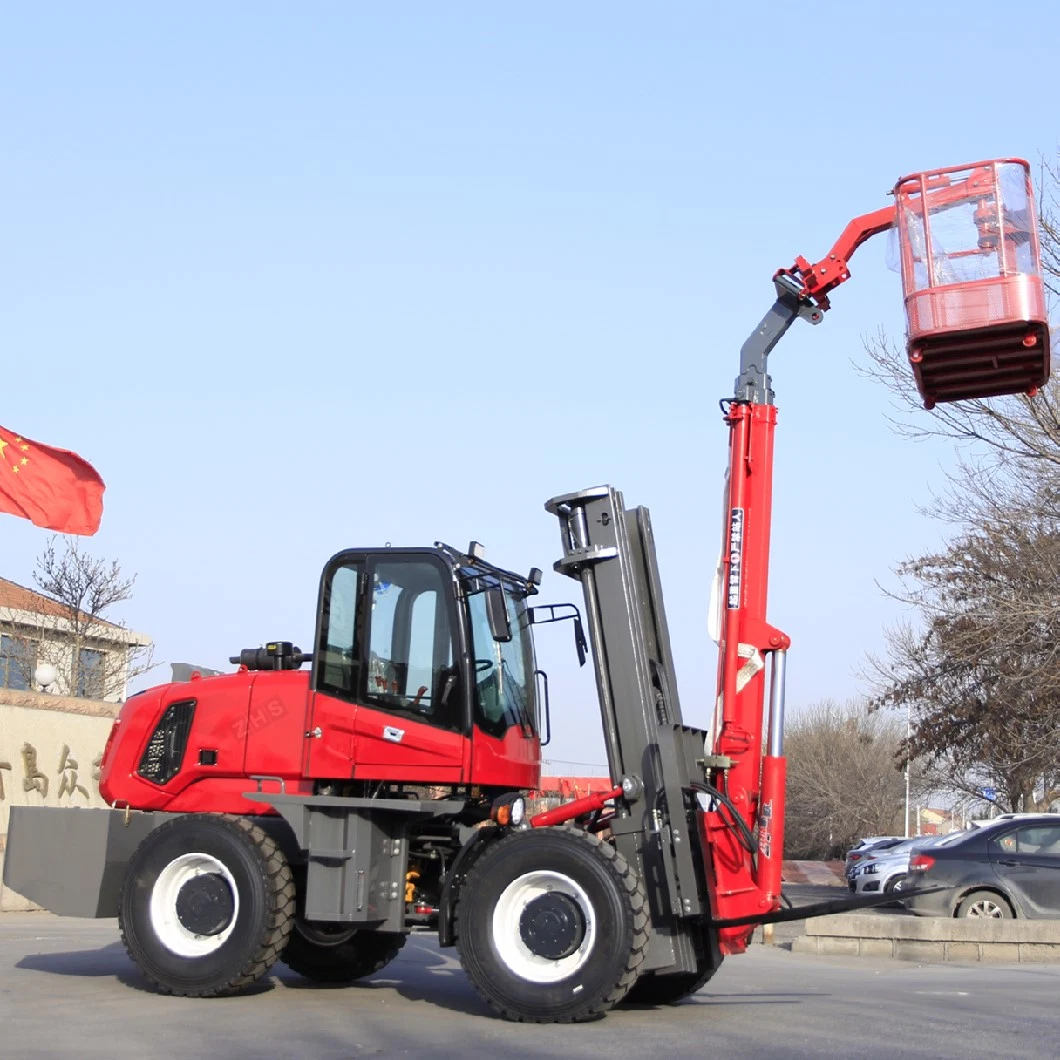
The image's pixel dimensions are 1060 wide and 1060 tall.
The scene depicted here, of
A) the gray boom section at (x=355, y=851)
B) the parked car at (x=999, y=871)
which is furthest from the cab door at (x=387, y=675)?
the parked car at (x=999, y=871)

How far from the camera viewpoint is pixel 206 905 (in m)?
9.12

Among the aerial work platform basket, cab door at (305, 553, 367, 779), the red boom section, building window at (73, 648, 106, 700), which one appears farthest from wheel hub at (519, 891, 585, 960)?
building window at (73, 648, 106, 700)

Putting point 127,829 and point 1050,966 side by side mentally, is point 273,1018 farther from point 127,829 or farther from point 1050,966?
point 1050,966

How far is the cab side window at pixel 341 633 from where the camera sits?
9.32 meters

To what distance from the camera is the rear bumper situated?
962 centimetres

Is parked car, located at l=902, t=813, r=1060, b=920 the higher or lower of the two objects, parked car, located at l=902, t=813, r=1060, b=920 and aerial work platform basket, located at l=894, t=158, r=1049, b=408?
the lower

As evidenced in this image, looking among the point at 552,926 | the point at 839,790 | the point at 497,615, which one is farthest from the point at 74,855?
the point at 839,790

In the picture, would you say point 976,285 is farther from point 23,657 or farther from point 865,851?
point 23,657

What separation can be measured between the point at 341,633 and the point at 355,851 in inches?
56.0

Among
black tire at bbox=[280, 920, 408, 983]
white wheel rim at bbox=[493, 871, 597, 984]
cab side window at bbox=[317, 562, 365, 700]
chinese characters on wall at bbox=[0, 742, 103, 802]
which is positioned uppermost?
cab side window at bbox=[317, 562, 365, 700]

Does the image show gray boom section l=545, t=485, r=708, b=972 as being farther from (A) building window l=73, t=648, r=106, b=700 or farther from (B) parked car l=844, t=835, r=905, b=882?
(A) building window l=73, t=648, r=106, b=700

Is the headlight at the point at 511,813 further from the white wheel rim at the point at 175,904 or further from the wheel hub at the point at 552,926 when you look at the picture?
the white wheel rim at the point at 175,904

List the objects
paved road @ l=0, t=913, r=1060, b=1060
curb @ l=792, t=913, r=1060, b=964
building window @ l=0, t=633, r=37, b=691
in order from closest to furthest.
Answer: paved road @ l=0, t=913, r=1060, b=1060, curb @ l=792, t=913, r=1060, b=964, building window @ l=0, t=633, r=37, b=691

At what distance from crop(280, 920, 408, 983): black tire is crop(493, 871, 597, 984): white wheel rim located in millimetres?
2199
